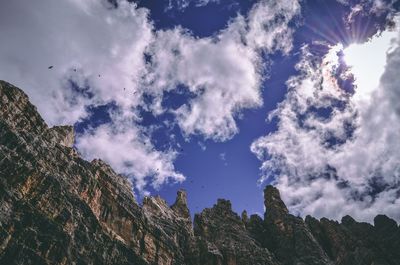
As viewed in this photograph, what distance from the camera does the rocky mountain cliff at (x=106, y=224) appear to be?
195 ft

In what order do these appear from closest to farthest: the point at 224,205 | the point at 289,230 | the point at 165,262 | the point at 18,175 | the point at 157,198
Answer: the point at 18,175 < the point at 165,262 < the point at 157,198 < the point at 289,230 < the point at 224,205

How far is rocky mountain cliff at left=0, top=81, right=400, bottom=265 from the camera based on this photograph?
5932cm

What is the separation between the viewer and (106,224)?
82.2 m

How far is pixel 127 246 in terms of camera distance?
80688 mm

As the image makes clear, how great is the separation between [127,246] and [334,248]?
96.4 meters

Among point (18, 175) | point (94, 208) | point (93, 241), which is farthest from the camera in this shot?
point (94, 208)

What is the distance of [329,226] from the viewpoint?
149 metres

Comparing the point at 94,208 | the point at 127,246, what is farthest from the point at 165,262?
the point at 94,208

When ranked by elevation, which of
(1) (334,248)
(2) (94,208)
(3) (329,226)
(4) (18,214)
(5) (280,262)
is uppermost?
(3) (329,226)

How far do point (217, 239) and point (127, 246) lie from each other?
45.7m

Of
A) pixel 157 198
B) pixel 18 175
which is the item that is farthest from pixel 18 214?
pixel 157 198

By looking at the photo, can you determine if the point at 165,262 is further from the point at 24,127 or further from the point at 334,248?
the point at 334,248

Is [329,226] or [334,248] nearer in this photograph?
[334,248]

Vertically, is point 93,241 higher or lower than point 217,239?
lower
